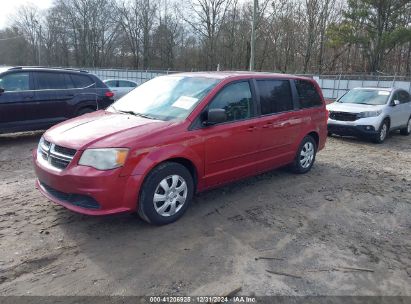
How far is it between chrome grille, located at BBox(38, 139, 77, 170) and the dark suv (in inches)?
168

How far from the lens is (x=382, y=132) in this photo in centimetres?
1041

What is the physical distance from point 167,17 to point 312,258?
61089 mm

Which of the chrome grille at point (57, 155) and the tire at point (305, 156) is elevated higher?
the chrome grille at point (57, 155)

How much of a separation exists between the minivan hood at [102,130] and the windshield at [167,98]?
227 mm

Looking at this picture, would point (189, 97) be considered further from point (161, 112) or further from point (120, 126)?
point (120, 126)

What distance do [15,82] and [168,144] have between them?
557 centimetres

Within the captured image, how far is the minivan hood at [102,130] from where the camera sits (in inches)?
150

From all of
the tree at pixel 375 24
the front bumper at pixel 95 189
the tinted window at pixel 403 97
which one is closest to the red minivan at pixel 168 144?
the front bumper at pixel 95 189

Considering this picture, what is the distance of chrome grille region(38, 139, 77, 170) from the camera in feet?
12.5

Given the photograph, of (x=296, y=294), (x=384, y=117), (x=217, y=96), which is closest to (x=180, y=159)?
(x=217, y=96)

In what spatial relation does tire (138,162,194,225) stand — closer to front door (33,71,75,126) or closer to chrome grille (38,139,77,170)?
chrome grille (38,139,77,170)

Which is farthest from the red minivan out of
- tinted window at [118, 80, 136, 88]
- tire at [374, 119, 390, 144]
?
tinted window at [118, 80, 136, 88]

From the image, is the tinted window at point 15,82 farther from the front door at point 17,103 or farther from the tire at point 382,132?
the tire at point 382,132

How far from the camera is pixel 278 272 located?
11.0 feet
